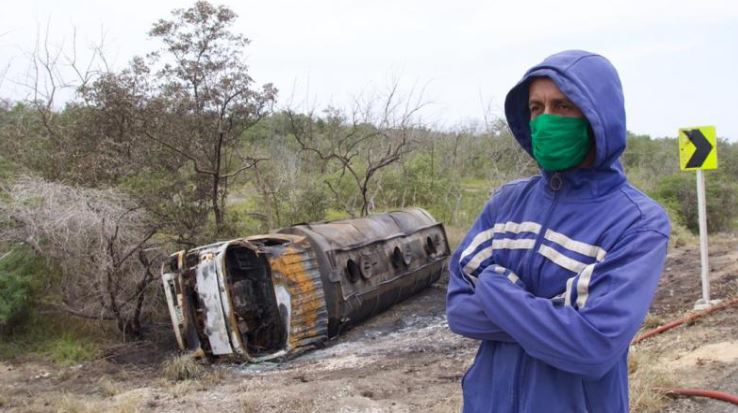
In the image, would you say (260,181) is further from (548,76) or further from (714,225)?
(714,225)

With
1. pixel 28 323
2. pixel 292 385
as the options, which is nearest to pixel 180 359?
pixel 292 385

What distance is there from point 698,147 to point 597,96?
675cm

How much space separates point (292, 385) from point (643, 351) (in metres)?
3.54

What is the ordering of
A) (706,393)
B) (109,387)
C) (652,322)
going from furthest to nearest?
(652,322) < (109,387) < (706,393)

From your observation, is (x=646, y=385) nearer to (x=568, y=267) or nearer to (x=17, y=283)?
(x=568, y=267)

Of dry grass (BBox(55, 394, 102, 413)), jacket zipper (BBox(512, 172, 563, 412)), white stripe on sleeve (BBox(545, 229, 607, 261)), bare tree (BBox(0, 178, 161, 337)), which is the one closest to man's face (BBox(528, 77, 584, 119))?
jacket zipper (BBox(512, 172, 563, 412))

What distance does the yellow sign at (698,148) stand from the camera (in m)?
7.57

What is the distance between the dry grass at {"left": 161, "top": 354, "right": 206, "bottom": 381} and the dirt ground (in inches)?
6.3

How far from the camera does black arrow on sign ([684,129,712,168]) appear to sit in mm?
7602

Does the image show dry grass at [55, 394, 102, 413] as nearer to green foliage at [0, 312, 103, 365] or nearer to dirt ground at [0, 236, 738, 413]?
dirt ground at [0, 236, 738, 413]

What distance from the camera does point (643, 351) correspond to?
20.7 feet

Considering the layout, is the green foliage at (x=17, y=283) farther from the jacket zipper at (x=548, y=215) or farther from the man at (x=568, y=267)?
the jacket zipper at (x=548, y=215)

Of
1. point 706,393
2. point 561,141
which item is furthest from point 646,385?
point 561,141

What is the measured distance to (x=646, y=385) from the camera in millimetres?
4727
